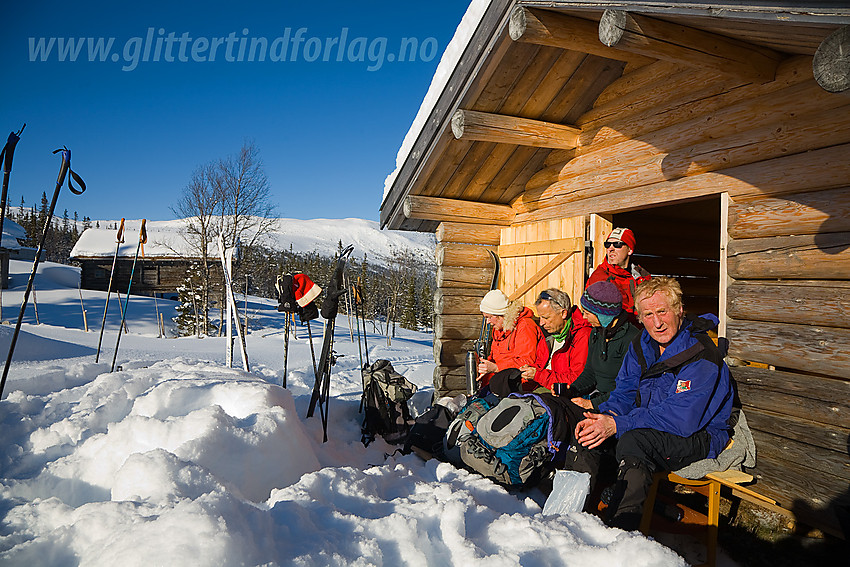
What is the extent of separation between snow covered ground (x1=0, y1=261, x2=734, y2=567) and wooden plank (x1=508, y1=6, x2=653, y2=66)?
10.3ft

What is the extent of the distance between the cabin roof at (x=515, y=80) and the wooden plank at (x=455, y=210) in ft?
0.27

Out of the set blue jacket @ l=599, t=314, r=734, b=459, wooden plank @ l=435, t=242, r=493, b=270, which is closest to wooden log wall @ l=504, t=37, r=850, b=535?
blue jacket @ l=599, t=314, r=734, b=459

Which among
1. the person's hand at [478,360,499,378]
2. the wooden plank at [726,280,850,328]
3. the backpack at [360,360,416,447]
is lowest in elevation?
the backpack at [360,360,416,447]

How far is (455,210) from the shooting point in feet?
19.3

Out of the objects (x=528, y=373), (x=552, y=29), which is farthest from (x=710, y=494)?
(x=552, y=29)

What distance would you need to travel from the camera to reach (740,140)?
3482 mm

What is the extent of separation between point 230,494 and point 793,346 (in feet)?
11.6

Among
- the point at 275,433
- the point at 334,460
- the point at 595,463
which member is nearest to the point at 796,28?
the point at 595,463

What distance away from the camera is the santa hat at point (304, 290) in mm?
4984

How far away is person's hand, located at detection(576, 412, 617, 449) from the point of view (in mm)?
2881

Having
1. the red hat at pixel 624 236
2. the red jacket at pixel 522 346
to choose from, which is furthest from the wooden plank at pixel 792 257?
the red jacket at pixel 522 346

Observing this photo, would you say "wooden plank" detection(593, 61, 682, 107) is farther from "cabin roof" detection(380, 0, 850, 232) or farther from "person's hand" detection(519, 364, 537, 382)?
"person's hand" detection(519, 364, 537, 382)

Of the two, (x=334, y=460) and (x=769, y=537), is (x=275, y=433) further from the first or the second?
(x=769, y=537)

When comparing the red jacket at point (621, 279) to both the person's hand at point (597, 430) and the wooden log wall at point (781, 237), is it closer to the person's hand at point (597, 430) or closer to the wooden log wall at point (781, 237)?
the wooden log wall at point (781, 237)
